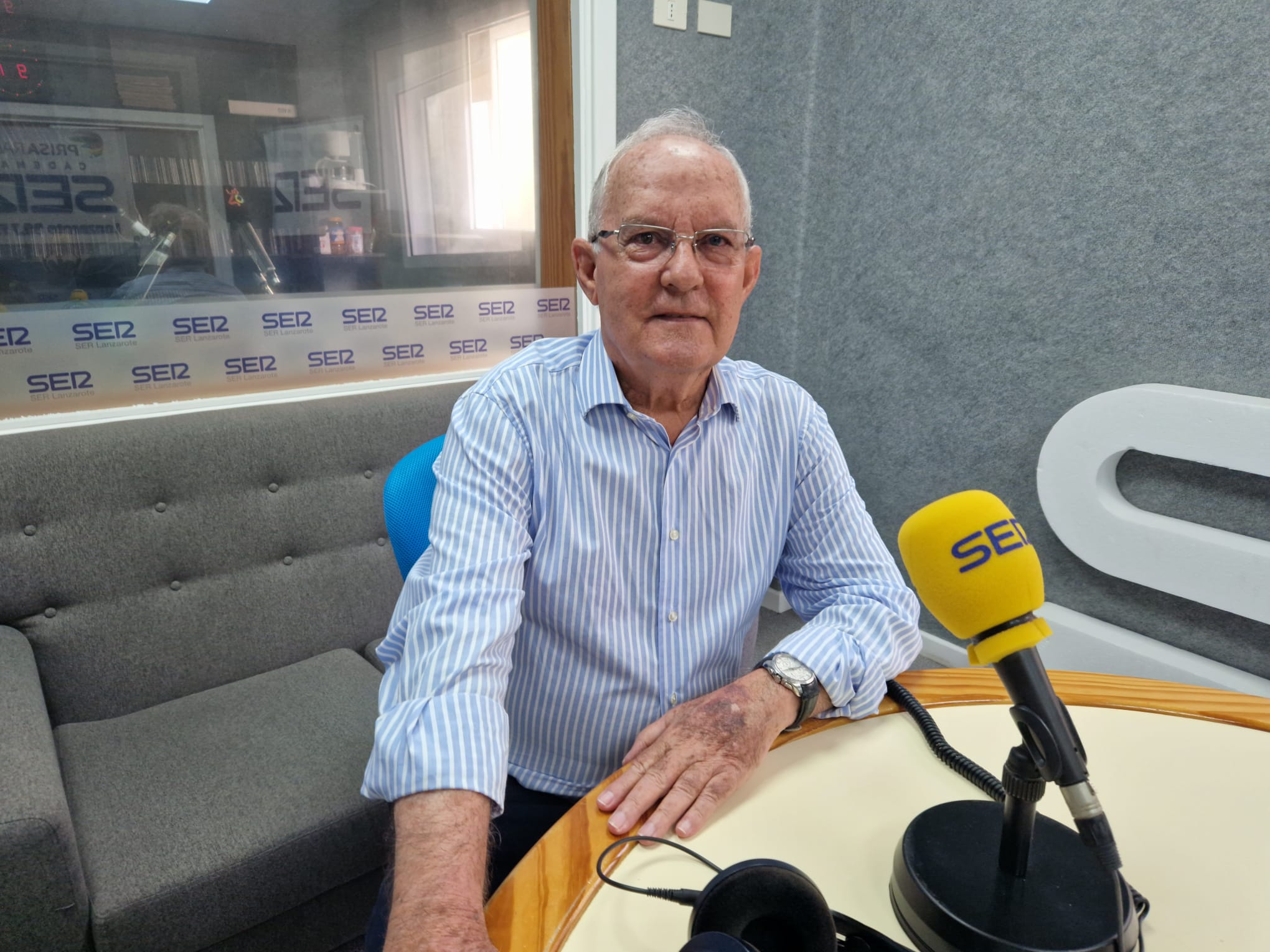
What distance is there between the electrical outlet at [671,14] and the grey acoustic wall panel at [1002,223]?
0.06ft

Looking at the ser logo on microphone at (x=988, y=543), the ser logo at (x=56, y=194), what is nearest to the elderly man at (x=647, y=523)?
the ser logo on microphone at (x=988, y=543)

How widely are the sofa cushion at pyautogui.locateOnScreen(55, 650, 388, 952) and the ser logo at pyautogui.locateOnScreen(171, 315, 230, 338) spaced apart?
2.35ft

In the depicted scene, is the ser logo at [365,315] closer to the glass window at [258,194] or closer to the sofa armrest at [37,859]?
the glass window at [258,194]

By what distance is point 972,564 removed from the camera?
0.46 m

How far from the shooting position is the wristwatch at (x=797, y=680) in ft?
2.50

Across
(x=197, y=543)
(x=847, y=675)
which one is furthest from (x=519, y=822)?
(x=197, y=543)

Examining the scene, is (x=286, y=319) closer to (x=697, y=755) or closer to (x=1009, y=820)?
(x=697, y=755)

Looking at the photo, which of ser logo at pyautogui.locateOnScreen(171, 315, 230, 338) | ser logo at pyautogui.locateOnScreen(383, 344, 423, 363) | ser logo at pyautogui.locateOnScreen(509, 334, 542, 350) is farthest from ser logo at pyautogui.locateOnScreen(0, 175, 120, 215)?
ser logo at pyautogui.locateOnScreen(509, 334, 542, 350)

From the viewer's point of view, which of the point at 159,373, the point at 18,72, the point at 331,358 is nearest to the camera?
the point at 18,72

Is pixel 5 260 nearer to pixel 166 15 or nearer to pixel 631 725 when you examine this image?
pixel 166 15

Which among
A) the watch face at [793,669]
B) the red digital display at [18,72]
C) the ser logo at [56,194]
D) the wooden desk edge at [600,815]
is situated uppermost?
the red digital display at [18,72]

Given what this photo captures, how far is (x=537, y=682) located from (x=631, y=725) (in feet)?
0.40

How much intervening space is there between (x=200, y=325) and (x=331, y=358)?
0.27 m

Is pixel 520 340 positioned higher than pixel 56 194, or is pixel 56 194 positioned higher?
pixel 56 194
